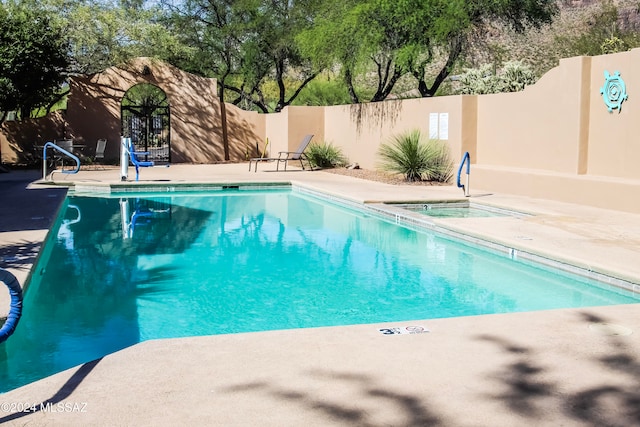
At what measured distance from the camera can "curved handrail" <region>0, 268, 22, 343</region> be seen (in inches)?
125

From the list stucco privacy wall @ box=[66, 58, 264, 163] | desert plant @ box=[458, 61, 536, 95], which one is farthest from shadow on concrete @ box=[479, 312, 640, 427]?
stucco privacy wall @ box=[66, 58, 264, 163]

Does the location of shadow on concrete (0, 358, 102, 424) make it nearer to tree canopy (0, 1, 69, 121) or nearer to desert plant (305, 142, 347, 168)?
desert plant (305, 142, 347, 168)

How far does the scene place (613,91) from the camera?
11.2 meters

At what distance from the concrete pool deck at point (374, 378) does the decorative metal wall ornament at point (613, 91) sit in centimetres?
680

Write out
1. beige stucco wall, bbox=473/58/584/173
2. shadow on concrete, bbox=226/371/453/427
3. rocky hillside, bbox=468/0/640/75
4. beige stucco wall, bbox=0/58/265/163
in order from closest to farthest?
shadow on concrete, bbox=226/371/453/427 → beige stucco wall, bbox=473/58/584/173 → beige stucco wall, bbox=0/58/265/163 → rocky hillside, bbox=468/0/640/75

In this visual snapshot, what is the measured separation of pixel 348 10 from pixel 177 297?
14.0 metres

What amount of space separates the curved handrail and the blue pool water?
1.36m

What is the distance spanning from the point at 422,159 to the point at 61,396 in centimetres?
1251

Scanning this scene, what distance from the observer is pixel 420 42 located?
1811 cm

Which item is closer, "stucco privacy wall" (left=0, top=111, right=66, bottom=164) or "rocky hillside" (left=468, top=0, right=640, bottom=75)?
"stucco privacy wall" (left=0, top=111, right=66, bottom=164)

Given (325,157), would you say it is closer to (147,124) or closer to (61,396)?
(147,124)

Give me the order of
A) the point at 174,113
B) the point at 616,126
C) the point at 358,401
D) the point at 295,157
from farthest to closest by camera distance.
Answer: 1. the point at 174,113
2. the point at 295,157
3. the point at 616,126
4. the point at 358,401

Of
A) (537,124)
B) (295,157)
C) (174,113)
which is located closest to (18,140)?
(174,113)

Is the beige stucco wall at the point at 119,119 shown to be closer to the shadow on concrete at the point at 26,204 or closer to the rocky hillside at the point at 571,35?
the shadow on concrete at the point at 26,204
